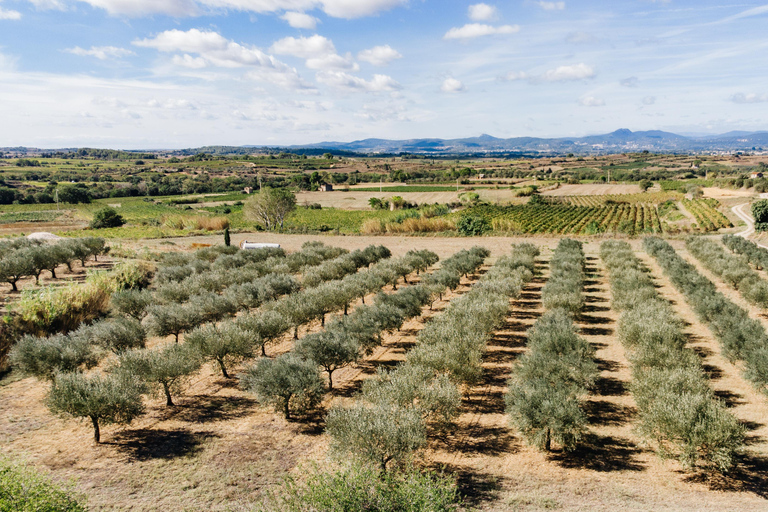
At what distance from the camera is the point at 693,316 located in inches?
896

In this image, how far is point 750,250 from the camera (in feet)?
117

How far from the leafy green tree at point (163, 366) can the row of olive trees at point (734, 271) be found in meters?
27.5

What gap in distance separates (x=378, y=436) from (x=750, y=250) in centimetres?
4113

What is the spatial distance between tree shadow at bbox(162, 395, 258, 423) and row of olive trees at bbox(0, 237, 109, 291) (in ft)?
64.1

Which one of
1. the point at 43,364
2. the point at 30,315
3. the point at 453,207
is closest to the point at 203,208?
the point at 453,207

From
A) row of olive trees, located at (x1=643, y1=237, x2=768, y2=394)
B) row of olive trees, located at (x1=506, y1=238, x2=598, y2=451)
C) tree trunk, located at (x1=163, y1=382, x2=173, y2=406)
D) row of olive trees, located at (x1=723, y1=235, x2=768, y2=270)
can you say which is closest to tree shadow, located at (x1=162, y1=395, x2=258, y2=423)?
tree trunk, located at (x1=163, y1=382, x2=173, y2=406)

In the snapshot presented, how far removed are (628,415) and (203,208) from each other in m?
99.1

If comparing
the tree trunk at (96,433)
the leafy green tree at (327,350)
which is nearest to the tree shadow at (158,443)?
the tree trunk at (96,433)

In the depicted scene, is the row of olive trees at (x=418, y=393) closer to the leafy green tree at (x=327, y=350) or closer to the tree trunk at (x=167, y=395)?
the leafy green tree at (x=327, y=350)

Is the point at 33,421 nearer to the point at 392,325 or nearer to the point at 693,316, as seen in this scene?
the point at 392,325

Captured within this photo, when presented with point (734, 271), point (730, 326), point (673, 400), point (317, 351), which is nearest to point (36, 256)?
point (317, 351)

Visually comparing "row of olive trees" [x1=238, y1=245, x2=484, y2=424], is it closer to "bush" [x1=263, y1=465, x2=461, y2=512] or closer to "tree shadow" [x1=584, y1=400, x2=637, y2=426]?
"bush" [x1=263, y1=465, x2=461, y2=512]

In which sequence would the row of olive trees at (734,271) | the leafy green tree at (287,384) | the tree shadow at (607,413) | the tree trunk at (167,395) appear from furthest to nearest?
1. the row of olive trees at (734,271)
2. the tree trunk at (167,395)
3. the tree shadow at (607,413)
4. the leafy green tree at (287,384)

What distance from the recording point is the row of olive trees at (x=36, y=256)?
83.5ft
